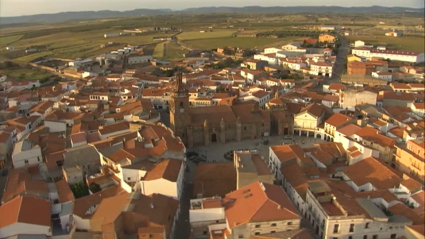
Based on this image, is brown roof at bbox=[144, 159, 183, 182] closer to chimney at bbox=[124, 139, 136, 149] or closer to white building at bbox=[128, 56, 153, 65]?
chimney at bbox=[124, 139, 136, 149]

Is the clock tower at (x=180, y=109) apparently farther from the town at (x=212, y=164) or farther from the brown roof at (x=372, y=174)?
the brown roof at (x=372, y=174)

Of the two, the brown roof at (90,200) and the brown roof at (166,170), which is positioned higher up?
the brown roof at (166,170)

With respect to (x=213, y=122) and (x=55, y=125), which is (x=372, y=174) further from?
(x=55, y=125)

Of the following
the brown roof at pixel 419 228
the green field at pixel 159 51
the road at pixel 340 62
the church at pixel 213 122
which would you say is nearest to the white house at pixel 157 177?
the church at pixel 213 122

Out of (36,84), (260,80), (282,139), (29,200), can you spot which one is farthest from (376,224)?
(36,84)

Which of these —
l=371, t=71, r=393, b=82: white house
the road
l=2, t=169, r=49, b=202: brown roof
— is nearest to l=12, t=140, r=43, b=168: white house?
l=2, t=169, r=49, b=202: brown roof

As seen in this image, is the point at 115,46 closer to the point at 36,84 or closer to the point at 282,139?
the point at 36,84
